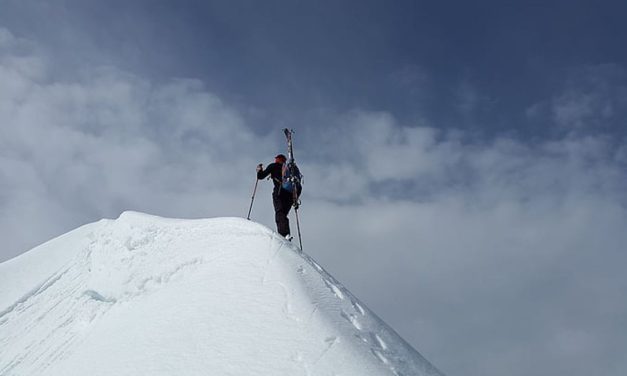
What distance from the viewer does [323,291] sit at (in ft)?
21.2

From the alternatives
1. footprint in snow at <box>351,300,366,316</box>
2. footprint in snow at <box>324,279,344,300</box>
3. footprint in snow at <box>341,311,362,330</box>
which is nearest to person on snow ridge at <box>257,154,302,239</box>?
footprint in snow at <box>324,279,344,300</box>

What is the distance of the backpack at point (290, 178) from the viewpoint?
10.3 m

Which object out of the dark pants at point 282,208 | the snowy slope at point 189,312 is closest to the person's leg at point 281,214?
the dark pants at point 282,208

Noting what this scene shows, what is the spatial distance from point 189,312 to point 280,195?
15.8ft

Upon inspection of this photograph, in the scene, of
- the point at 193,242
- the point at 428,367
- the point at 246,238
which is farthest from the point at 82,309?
the point at 428,367

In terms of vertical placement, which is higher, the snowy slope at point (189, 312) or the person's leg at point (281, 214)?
the person's leg at point (281, 214)

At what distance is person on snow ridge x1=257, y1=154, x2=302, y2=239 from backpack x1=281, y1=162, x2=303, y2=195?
0.05 m

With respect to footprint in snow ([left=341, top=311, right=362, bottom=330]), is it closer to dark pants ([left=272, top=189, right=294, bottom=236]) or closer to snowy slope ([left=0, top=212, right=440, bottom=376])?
snowy slope ([left=0, top=212, right=440, bottom=376])

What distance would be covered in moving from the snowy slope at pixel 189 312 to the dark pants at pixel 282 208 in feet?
5.88

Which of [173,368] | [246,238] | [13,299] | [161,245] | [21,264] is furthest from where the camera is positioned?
[21,264]

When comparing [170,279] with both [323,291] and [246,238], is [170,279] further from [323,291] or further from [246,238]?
[323,291]

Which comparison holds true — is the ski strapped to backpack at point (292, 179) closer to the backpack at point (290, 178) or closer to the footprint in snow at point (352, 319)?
the backpack at point (290, 178)

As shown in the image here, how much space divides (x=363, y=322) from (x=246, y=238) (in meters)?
2.48

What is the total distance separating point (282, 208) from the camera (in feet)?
33.5
